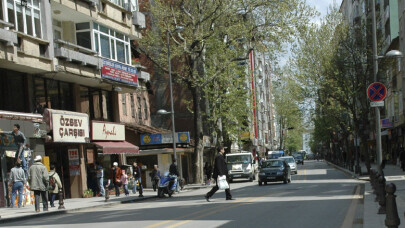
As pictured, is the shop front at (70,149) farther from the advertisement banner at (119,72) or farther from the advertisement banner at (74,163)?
the advertisement banner at (119,72)

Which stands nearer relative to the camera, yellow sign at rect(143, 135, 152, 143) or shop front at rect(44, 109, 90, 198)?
shop front at rect(44, 109, 90, 198)

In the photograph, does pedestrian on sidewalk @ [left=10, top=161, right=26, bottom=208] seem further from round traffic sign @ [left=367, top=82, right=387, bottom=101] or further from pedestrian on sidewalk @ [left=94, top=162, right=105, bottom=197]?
round traffic sign @ [left=367, top=82, right=387, bottom=101]

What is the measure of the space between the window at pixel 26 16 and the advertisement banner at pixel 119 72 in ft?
18.6

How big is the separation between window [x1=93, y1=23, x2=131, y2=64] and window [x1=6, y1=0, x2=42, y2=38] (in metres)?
4.93

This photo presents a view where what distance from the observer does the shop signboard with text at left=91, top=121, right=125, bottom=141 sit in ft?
101

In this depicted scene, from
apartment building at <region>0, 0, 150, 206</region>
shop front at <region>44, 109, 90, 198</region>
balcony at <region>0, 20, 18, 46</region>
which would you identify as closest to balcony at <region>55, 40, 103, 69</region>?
apartment building at <region>0, 0, 150, 206</region>

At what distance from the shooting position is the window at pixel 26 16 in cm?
2386

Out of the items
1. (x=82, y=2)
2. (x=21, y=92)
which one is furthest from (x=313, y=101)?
(x=21, y=92)

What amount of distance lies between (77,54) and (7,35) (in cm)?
575

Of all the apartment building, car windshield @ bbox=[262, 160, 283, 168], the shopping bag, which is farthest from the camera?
car windshield @ bbox=[262, 160, 283, 168]

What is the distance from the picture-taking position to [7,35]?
22406 mm

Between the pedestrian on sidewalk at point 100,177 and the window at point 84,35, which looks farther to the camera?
the window at point 84,35

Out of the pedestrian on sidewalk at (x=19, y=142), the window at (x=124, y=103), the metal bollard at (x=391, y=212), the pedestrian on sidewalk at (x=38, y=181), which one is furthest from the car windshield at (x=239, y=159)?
the metal bollard at (x=391, y=212)

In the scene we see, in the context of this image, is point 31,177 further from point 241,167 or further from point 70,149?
point 241,167
